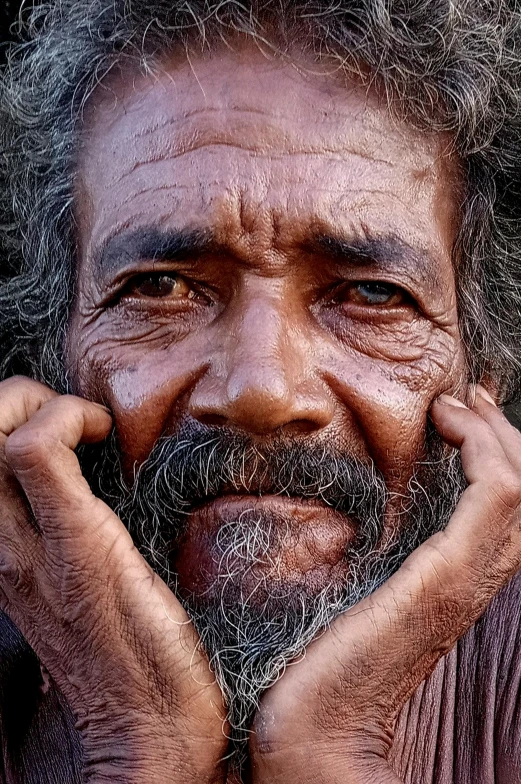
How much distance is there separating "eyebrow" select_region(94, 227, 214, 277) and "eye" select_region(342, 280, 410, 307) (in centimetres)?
41

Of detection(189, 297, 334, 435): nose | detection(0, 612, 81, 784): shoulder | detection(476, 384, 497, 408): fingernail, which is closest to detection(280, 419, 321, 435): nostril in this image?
detection(189, 297, 334, 435): nose

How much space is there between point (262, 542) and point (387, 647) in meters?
0.39

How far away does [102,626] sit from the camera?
2125 millimetres

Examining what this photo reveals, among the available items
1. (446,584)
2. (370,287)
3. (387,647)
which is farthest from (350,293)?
(387,647)

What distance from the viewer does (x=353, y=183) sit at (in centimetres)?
246

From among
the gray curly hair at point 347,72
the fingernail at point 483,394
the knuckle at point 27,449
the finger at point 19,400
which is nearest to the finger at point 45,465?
the knuckle at point 27,449

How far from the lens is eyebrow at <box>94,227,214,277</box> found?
7.95 feet

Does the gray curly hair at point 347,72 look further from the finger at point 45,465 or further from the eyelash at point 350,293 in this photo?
the finger at point 45,465

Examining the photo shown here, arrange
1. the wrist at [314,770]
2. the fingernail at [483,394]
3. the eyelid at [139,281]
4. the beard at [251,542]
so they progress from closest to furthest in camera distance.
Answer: the wrist at [314,770]
the beard at [251,542]
the eyelid at [139,281]
the fingernail at [483,394]

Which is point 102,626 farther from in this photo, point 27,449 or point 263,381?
point 263,381

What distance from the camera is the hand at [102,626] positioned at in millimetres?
2090

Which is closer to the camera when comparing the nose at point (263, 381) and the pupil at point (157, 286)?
the nose at point (263, 381)

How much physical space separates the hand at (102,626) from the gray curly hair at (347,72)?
680mm

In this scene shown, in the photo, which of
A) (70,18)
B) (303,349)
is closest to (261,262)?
(303,349)
